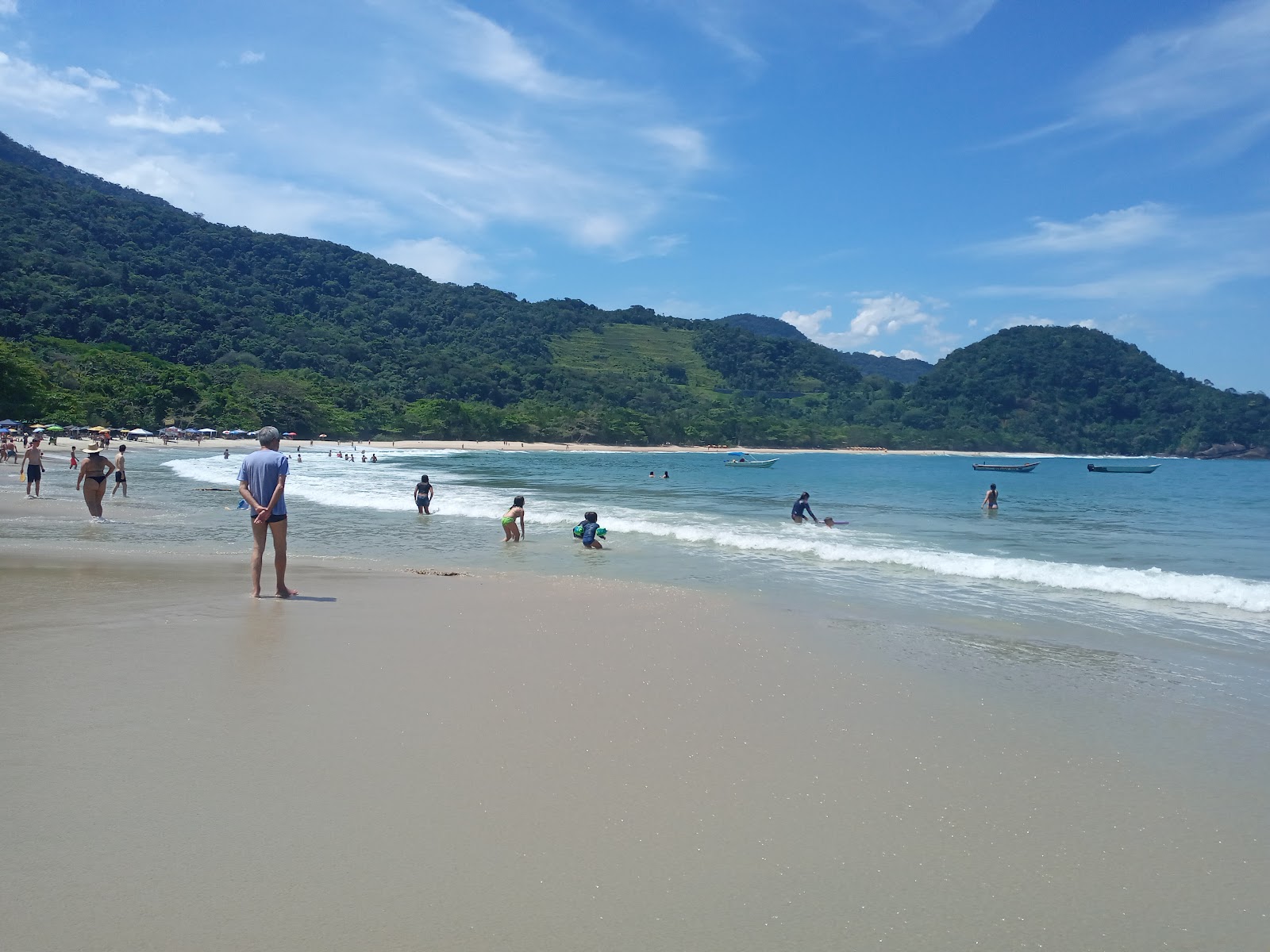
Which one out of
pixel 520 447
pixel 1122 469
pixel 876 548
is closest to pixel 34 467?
pixel 876 548

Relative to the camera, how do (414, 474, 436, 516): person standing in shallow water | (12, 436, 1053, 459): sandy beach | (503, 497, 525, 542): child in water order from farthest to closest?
1. (12, 436, 1053, 459): sandy beach
2. (414, 474, 436, 516): person standing in shallow water
3. (503, 497, 525, 542): child in water

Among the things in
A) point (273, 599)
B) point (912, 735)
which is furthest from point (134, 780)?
point (273, 599)

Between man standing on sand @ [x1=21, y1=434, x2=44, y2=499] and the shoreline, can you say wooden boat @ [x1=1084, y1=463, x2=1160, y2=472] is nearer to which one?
the shoreline

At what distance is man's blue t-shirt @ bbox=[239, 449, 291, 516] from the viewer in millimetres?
8680

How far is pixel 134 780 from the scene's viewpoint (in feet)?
12.9

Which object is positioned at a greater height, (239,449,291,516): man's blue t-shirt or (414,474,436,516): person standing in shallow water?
(239,449,291,516): man's blue t-shirt

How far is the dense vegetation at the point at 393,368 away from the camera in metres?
98.6

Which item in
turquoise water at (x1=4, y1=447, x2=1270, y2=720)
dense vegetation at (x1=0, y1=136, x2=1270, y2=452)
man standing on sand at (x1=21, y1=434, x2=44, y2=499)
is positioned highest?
dense vegetation at (x1=0, y1=136, x2=1270, y2=452)

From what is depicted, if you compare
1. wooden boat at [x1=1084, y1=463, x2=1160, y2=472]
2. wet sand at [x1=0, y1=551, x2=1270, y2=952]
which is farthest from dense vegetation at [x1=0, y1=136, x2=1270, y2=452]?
wet sand at [x1=0, y1=551, x2=1270, y2=952]

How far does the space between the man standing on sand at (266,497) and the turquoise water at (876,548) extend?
160 inches

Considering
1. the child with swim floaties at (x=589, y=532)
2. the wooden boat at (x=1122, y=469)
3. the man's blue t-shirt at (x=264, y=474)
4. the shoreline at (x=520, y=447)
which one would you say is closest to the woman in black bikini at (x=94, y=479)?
the child with swim floaties at (x=589, y=532)

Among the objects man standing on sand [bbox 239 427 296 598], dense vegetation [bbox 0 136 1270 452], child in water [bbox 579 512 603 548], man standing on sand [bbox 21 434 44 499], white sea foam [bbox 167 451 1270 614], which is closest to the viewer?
man standing on sand [bbox 239 427 296 598]

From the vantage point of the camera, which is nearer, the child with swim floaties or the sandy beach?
the child with swim floaties

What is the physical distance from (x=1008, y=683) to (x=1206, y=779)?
6.32ft
